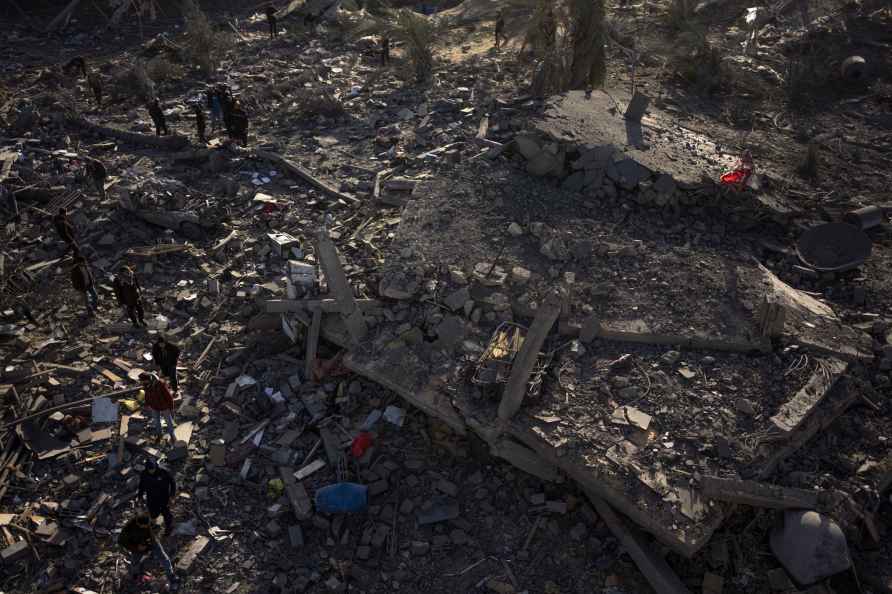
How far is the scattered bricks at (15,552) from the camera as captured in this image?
17.3ft

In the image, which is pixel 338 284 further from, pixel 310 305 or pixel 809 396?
pixel 809 396

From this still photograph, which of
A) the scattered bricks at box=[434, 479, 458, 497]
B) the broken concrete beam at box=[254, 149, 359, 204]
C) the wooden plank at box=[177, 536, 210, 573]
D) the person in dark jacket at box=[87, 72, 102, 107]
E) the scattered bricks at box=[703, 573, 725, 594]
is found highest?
the person in dark jacket at box=[87, 72, 102, 107]

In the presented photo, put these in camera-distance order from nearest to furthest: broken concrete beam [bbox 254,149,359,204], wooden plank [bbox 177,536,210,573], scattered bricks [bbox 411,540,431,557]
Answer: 1. wooden plank [bbox 177,536,210,573]
2. scattered bricks [bbox 411,540,431,557]
3. broken concrete beam [bbox 254,149,359,204]

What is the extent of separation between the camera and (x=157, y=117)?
36.8 ft

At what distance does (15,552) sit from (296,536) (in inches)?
96.8

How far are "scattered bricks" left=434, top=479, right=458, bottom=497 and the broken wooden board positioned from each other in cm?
322

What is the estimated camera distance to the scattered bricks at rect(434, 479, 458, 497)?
19.5 ft

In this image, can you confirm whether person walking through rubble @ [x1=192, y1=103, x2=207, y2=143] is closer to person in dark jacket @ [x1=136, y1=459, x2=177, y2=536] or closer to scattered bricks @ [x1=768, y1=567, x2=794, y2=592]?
person in dark jacket @ [x1=136, y1=459, x2=177, y2=536]

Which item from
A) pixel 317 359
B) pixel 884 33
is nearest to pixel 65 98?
pixel 317 359

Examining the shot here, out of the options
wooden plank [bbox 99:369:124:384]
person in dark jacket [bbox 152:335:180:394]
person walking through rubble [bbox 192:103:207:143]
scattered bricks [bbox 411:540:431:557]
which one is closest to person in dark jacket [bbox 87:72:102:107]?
person walking through rubble [bbox 192:103:207:143]

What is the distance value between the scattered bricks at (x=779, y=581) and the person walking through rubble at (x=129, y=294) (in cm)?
749

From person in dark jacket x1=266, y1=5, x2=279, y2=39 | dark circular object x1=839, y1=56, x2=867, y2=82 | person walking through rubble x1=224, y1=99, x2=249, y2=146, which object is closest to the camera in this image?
person walking through rubble x1=224, y1=99, x2=249, y2=146

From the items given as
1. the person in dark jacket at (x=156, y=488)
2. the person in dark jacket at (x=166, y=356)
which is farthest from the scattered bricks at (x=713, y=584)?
the person in dark jacket at (x=166, y=356)

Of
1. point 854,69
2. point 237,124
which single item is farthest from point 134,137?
point 854,69
